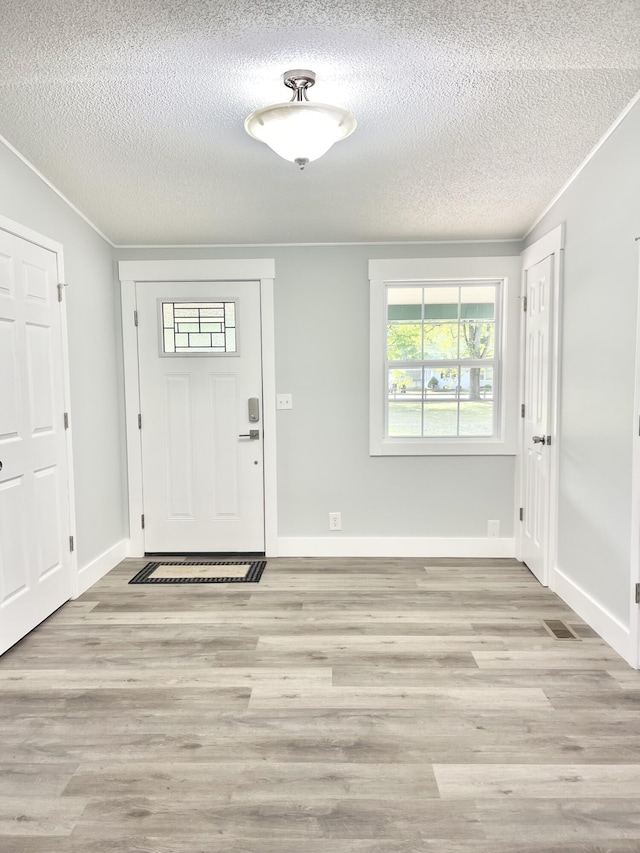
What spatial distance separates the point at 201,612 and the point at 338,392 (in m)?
1.74

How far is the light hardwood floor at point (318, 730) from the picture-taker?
1507 millimetres

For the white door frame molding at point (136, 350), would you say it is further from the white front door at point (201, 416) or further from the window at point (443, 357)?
the window at point (443, 357)

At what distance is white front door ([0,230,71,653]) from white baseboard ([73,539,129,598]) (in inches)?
5.6

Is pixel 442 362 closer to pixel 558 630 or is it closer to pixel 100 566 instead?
pixel 558 630

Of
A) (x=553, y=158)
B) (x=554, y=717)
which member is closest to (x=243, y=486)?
(x=554, y=717)

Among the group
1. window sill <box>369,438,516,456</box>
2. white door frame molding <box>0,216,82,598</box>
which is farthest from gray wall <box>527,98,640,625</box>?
white door frame molding <box>0,216,82,598</box>

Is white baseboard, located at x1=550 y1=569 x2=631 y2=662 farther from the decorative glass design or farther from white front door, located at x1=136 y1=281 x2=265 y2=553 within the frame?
the decorative glass design

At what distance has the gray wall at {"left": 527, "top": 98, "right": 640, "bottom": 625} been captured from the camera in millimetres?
2396

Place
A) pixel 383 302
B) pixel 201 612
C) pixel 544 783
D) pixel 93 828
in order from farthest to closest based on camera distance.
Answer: pixel 383 302, pixel 201 612, pixel 544 783, pixel 93 828

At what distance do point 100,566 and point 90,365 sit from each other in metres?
1.33

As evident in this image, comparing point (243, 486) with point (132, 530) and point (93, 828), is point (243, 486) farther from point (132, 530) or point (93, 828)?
point (93, 828)

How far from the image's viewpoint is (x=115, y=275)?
3766 mm

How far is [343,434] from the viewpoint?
12.5 feet

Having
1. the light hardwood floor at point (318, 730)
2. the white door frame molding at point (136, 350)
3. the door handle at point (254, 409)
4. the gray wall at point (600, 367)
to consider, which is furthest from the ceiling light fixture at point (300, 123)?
the light hardwood floor at point (318, 730)
